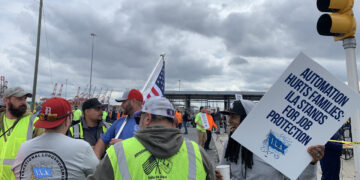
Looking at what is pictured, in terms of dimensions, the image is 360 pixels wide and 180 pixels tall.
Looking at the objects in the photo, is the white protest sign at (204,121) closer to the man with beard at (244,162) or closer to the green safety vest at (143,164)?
the man with beard at (244,162)

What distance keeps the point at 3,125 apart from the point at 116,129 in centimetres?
130

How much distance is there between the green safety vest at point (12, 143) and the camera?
282cm

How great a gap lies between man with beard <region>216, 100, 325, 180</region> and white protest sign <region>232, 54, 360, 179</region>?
265 mm

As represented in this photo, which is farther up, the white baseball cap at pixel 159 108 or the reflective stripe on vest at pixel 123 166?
the white baseball cap at pixel 159 108

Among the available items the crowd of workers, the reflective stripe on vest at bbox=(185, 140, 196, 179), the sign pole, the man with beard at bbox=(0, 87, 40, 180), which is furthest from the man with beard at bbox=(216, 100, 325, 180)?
the man with beard at bbox=(0, 87, 40, 180)

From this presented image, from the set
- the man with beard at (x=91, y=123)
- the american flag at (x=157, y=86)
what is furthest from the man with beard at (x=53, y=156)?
the american flag at (x=157, y=86)

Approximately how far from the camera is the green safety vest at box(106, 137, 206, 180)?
1.63m

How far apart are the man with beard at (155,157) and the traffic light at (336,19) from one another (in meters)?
2.67

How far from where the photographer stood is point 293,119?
7.29 ft

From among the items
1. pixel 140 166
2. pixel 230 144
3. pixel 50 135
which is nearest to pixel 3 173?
pixel 50 135

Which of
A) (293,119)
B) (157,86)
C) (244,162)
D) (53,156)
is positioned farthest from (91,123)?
(293,119)

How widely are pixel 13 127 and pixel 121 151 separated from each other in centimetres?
206

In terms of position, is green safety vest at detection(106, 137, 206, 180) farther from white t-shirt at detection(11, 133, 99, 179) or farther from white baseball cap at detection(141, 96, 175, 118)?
white t-shirt at detection(11, 133, 99, 179)

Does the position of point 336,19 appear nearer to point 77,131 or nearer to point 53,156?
point 53,156
